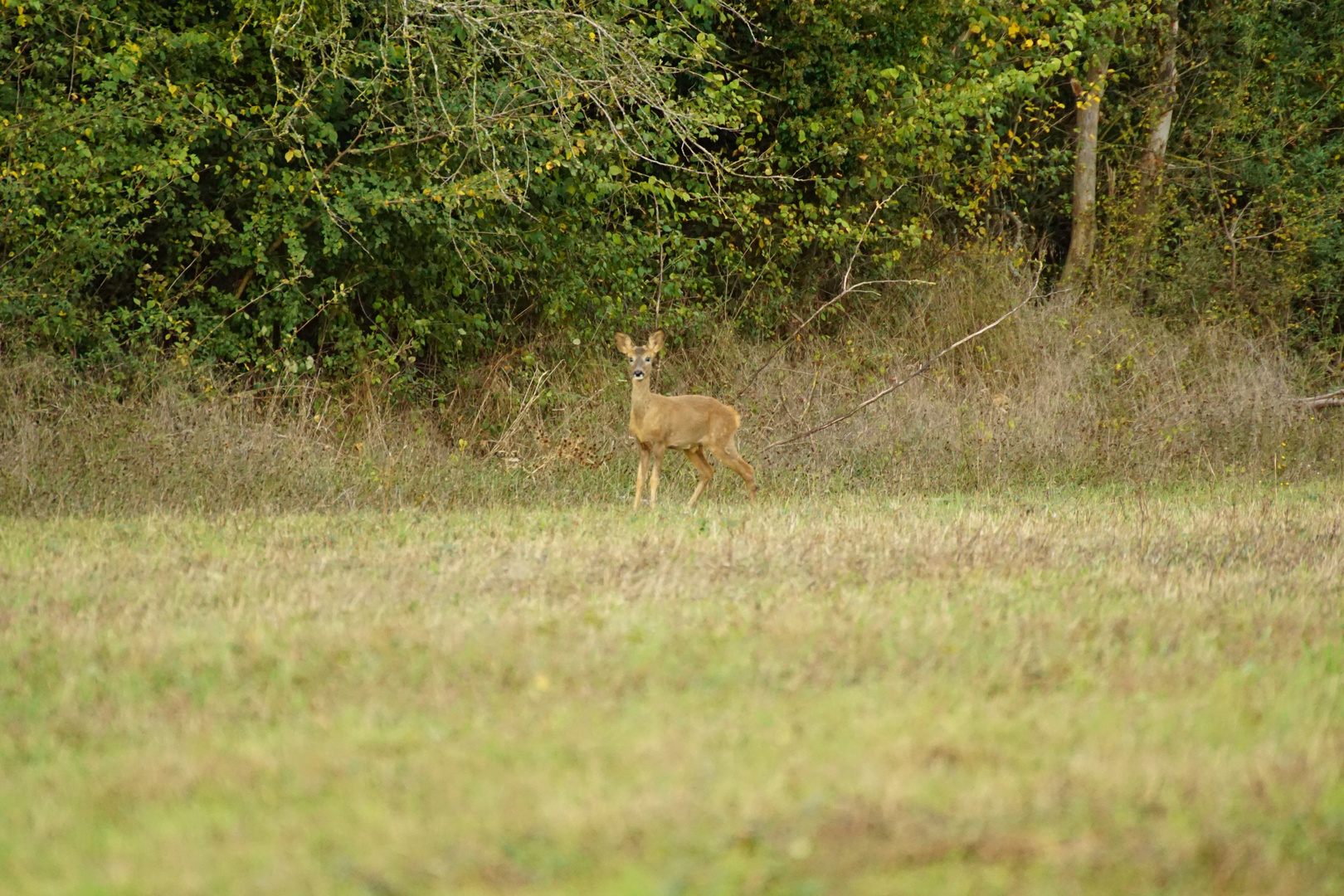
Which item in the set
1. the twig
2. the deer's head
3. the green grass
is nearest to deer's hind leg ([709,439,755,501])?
the deer's head

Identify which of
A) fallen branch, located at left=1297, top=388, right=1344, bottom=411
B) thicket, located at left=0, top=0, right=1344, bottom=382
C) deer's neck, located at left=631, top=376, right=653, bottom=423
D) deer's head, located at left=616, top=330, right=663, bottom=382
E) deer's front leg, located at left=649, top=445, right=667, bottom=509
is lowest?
deer's front leg, located at left=649, top=445, right=667, bottom=509

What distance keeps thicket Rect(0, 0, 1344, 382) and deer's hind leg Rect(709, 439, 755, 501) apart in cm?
254

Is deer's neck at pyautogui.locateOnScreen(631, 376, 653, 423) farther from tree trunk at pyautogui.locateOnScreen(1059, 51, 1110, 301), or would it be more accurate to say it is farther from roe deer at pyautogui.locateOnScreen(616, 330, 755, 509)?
tree trunk at pyautogui.locateOnScreen(1059, 51, 1110, 301)

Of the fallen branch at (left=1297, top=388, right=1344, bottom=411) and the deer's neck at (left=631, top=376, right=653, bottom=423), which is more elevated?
the deer's neck at (left=631, top=376, right=653, bottom=423)

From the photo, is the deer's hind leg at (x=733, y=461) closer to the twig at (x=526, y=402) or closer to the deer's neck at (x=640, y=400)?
the deer's neck at (x=640, y=400)

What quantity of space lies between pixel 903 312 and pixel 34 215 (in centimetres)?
985

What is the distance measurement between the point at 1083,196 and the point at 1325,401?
5.25m

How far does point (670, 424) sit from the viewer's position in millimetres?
11812

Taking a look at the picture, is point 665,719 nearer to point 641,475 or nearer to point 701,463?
point 641,475

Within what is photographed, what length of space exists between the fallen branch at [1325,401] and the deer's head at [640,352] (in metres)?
8.51

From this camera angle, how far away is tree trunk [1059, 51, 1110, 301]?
807 inches

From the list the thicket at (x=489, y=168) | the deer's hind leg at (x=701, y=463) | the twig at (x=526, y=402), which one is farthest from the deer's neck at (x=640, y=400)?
the twig at (x=526, y=402)

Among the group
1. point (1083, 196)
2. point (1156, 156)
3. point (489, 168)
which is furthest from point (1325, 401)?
point (489, 168)

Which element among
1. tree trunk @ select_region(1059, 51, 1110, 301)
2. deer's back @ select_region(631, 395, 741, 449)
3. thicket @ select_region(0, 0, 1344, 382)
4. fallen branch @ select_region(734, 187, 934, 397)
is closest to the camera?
deer's back @ select_region(631, 395, 741, 449)
